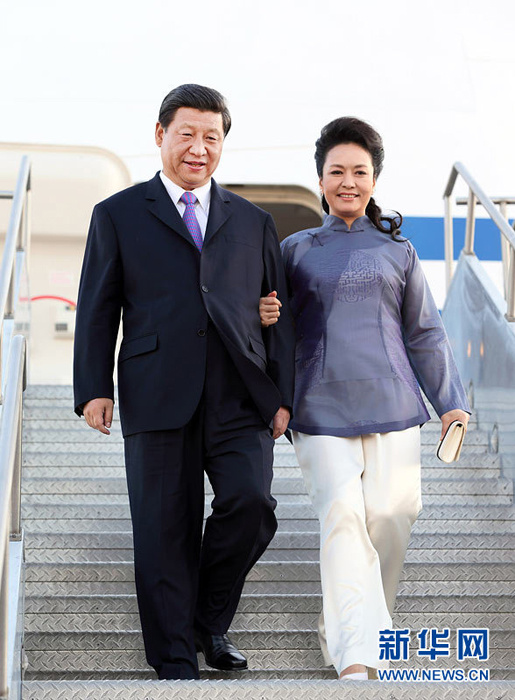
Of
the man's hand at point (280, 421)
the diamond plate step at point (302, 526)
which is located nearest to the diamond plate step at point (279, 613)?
the diamond plate step at point (302, 526)

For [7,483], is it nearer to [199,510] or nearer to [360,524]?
[199,510]

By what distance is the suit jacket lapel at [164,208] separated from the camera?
294 cm

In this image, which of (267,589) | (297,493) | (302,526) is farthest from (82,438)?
(267,589)

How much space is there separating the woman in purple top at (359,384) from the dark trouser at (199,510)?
178mm

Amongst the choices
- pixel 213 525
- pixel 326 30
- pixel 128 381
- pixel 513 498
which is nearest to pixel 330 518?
pixel 213 525

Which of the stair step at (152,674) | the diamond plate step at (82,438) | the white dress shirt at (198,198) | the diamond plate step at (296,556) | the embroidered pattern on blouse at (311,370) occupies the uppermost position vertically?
the white dress shirt at (198,198)

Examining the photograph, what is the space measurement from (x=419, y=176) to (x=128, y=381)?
496cm

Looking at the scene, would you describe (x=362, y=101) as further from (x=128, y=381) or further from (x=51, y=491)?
(x=128, y=381)

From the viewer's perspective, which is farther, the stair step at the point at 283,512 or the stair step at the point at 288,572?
the stair step at the point at 283,512

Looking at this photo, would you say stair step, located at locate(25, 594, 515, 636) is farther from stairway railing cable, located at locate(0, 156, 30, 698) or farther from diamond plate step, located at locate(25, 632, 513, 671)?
stairway railing cable, located at locate(0, 156, 30, 698)

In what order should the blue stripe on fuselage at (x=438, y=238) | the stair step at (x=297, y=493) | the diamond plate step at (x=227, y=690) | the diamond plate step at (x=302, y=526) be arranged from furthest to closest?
1. the blue stripe on fuselage at (x=438, y=238)
2. the stair step at (x=297, y=493)
3. the diamond plate step at (x=302, y=526)
4. the diamond plate step at (x=227, y=690)

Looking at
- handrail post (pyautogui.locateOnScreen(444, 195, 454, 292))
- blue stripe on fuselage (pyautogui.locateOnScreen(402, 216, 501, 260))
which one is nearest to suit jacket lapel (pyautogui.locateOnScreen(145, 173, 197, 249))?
handrail post (pyautogui.locateOnScreen(444, 195, 454, 292))

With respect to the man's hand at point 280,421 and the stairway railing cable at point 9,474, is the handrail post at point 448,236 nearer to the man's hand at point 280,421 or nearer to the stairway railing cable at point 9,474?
the stairway railing cable at point 9,474

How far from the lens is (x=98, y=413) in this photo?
9.36 ft
